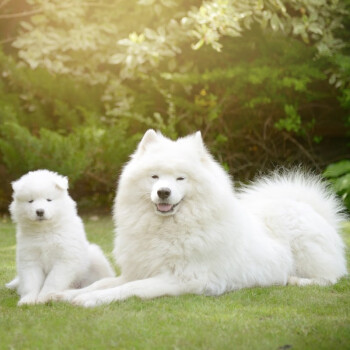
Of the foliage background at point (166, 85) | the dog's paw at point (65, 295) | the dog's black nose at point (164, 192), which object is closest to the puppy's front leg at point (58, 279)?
the dog's paw at point (65, 295)

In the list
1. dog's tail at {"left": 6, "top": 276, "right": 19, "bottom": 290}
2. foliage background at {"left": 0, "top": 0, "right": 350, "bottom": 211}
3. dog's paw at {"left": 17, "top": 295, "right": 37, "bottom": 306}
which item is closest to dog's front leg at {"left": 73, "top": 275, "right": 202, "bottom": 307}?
dog's paw at {"left": 17, "top": 295, "right": 37, "bottom": 306}

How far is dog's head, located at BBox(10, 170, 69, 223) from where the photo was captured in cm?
469

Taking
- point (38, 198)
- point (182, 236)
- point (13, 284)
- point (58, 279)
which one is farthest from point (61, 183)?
point (182, 236)

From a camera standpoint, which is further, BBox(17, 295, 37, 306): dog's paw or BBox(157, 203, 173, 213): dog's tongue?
BBox(157, 203, 173, 213): dog's tongue

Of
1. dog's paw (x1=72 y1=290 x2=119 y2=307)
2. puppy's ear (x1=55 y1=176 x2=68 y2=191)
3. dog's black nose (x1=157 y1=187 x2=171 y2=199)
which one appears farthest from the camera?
puppy's ear (x1=55 y1=176 x2=68 y2=191)

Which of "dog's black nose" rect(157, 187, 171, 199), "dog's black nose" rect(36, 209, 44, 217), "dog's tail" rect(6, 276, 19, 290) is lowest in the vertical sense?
"dog's tail" rect(6, 276, 19, 290)

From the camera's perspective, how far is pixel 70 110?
9.98m

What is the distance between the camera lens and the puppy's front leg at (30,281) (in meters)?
4.51

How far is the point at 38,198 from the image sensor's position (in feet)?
15.6

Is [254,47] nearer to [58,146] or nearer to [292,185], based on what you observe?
[58,146]

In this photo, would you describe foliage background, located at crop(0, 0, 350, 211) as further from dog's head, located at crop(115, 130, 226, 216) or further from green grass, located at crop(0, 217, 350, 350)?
green grass, located at crop(0, 217, 350, 350)

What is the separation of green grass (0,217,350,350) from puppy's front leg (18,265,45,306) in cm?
11

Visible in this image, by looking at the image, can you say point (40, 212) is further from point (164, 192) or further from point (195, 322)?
point (195, 322)

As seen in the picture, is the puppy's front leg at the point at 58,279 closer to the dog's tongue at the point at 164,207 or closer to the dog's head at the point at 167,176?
the dog's head at the point at 167,176
